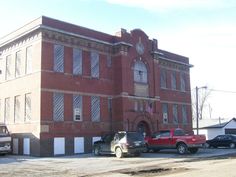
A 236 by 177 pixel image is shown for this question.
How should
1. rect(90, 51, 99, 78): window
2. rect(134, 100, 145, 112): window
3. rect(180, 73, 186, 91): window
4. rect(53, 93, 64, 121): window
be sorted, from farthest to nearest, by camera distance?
1. rect(180, 73, 186, 91): window
2. rect(134, 100, 145, 112): window
3. rect(90, 51, 99, 78): window
4. rect(53, 93, 64, 121): window

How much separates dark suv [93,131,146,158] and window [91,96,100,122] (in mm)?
5704

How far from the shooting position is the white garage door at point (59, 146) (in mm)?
29913

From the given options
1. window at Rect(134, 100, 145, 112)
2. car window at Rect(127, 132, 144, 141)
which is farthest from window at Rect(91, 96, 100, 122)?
car window at Rect(127, 132, 144, 141)

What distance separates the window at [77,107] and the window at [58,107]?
4.45 feet

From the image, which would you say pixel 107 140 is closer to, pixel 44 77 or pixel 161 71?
pixel 44 77

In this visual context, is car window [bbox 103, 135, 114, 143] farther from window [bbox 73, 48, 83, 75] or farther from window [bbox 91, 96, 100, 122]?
window [bbox 73, 48, 83, 75]

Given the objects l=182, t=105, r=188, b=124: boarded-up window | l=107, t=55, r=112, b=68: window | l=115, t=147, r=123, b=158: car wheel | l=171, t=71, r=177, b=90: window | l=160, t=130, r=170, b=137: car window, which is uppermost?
l=107, t=55, r=112, b=68: window

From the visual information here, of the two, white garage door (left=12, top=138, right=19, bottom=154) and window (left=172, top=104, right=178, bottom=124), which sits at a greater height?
window (left=172, top=104, right=178, bottom=124)

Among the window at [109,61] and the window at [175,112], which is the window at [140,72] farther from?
the window at [175,112]

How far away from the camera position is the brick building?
3014 centimetres

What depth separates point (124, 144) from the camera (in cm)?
2631

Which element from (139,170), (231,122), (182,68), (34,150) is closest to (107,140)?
(34,150)

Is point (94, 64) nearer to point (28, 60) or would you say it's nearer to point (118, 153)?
point (28, 60)

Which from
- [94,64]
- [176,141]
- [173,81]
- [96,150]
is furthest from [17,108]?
[173,81]
